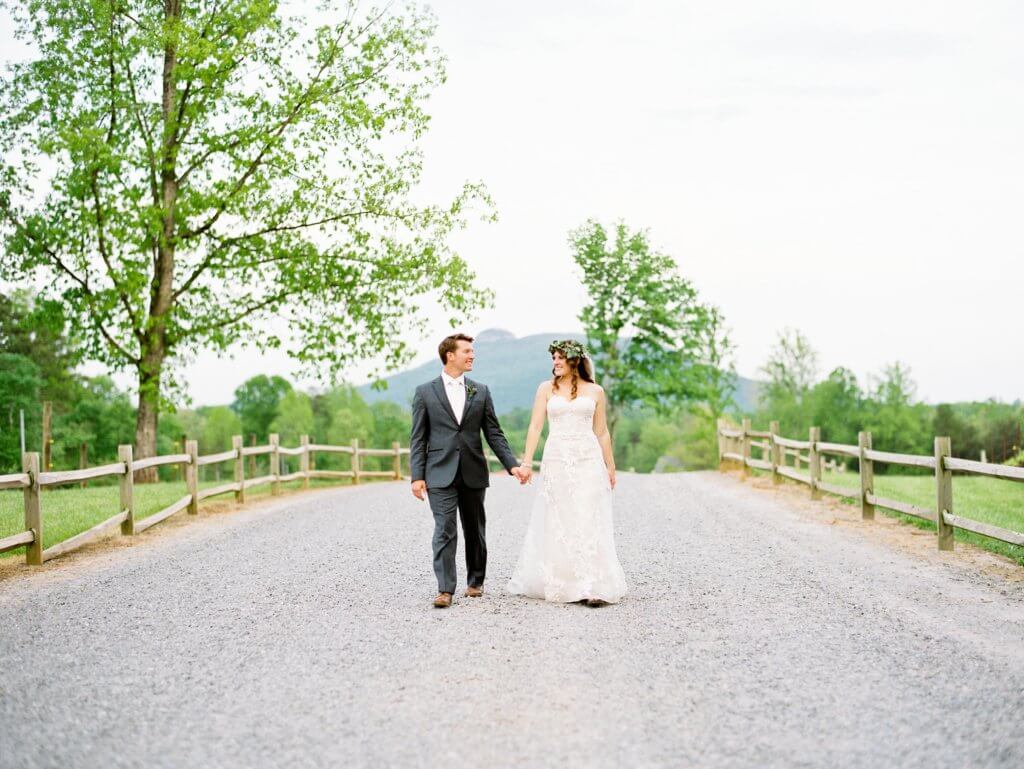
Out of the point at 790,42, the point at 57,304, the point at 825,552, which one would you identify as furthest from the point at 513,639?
the point at 57,304

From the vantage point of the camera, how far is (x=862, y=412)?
7156 cm

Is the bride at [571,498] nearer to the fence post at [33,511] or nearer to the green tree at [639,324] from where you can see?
the fence post at [33,511]

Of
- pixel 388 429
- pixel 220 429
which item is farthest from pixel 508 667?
pixel 220 429

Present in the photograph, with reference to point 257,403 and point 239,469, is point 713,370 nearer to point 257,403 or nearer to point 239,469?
point 239,469

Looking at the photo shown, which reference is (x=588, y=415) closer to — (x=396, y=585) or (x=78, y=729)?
(x=396, y=585)

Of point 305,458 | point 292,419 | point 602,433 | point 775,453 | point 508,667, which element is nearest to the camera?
point 508,667

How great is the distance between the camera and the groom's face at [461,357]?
23.4 ft

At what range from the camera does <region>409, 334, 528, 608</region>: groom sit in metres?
7.17

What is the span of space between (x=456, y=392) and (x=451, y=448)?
1.39 ft

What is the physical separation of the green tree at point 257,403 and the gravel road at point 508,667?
7891 centimetres

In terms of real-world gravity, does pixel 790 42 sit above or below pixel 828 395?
above

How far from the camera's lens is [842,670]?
529 centimetres

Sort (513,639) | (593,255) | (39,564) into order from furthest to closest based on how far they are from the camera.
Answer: (593,255) → (39,564) → (513,639)

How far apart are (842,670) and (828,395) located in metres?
69.2
